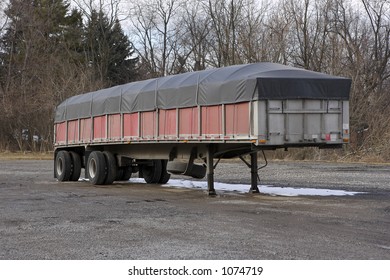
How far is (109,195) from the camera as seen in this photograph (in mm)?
15500

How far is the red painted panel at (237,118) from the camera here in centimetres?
1305

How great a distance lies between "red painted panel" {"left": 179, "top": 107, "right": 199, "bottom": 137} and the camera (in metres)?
14.5

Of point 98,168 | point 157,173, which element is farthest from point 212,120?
point 157,173

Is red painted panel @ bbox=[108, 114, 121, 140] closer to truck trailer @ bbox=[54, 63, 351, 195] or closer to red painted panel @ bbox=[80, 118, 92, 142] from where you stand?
truck trailer @ bbox=[54, 63, 351, 195]

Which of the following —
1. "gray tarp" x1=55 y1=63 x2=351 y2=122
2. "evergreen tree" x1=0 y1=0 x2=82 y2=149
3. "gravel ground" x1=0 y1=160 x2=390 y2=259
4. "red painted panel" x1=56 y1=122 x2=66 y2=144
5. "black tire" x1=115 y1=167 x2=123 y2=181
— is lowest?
"gravel ground" x1=0 y1=160 x2=390 y2=259

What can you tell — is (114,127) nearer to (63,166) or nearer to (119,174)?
(119,174)

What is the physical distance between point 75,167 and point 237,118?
9.66m

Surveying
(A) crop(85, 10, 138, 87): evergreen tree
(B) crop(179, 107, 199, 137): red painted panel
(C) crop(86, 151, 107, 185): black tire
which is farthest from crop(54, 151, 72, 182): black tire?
(A) crop(85, 10, 138, 87): evergreen tree

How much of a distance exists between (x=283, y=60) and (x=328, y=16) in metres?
7.71

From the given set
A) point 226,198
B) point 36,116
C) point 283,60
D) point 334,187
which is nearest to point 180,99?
point 226,198

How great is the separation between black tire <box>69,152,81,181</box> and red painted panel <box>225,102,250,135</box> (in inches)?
364

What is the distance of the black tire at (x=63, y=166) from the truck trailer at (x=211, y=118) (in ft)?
5.00

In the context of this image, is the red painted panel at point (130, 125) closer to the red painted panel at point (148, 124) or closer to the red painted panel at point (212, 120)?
the red painted panel at point (148, 124)

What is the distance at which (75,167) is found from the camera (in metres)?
21.1
